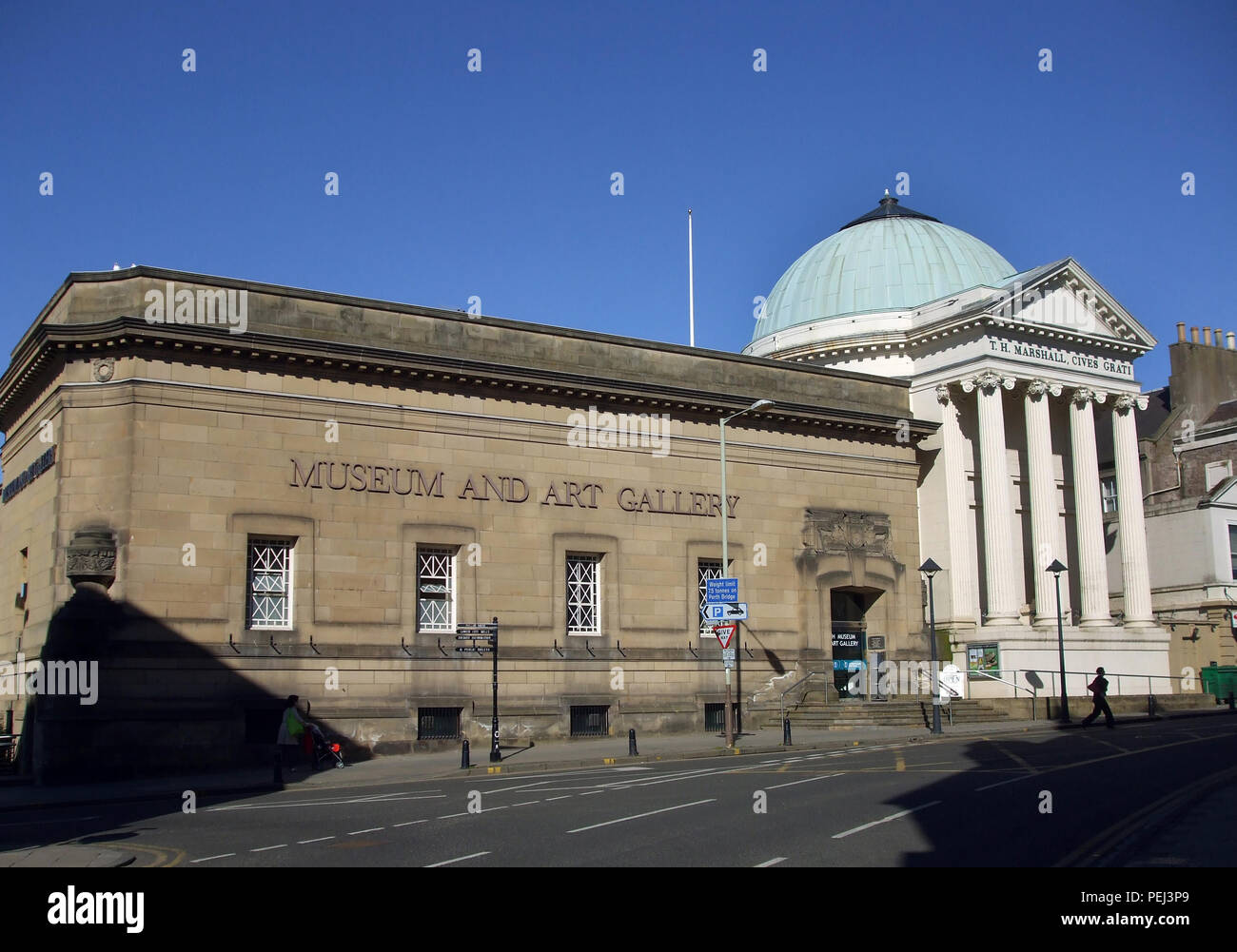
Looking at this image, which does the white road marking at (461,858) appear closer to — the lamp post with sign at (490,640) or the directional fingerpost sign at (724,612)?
the lamp post with sign at (490,640)

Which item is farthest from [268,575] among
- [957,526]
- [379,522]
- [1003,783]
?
[957,526]

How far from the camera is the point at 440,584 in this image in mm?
33562

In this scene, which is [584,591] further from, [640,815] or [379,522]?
[640,815]

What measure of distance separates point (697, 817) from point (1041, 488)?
31935mm

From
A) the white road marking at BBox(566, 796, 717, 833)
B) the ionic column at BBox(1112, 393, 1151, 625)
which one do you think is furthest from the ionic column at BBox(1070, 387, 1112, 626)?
the white road marking at BBox(566, 796, 717, 833)

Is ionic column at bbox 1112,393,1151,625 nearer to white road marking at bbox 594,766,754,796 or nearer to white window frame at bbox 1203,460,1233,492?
white window frame at bbox 1203,460,1233,492

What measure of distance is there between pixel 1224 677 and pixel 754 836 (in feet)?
143

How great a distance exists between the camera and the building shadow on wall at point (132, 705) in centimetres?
2764

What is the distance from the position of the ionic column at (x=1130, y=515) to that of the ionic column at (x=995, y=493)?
231 inches

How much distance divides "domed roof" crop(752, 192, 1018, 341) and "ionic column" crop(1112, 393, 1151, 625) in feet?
23.8

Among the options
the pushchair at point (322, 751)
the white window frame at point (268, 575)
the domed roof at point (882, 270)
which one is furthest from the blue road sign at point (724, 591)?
the domed roof at point (882, 270)
